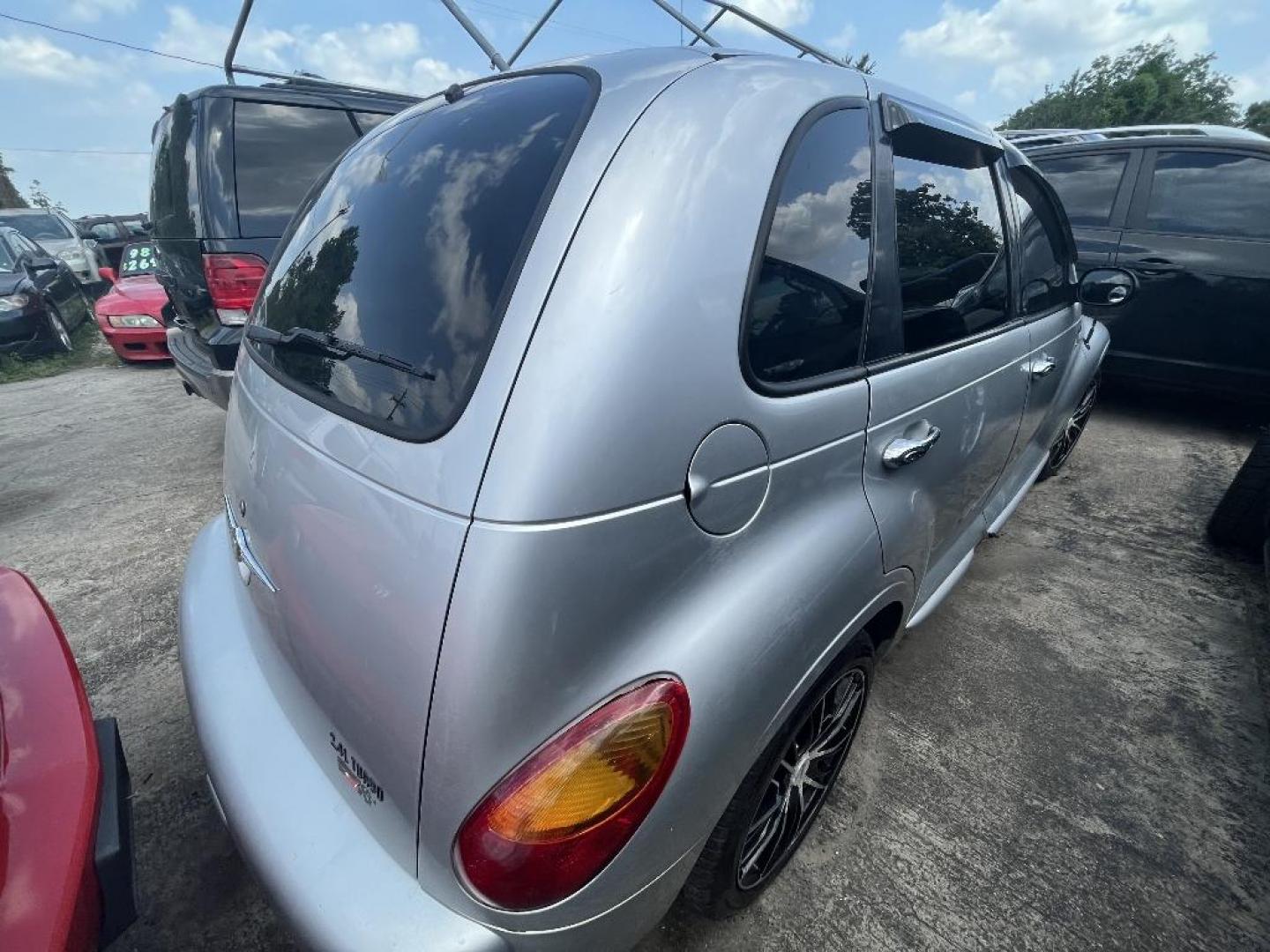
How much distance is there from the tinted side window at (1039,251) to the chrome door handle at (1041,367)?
7.4 inches

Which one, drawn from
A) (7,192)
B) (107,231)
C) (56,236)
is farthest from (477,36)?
(7,192)

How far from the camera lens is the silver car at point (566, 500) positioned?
0.88 meters

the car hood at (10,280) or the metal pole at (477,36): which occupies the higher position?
the metal pole at (477,36)

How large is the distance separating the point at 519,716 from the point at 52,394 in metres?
8.02

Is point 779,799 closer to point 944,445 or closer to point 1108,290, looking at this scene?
point 944,445

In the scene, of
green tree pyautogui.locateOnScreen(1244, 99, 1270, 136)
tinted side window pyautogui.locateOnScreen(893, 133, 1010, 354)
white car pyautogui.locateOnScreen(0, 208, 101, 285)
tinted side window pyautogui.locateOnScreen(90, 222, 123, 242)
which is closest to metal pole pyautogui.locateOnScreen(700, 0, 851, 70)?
tinted side window pyautogui.locateOnScreen(893, 133, 1010, 354)

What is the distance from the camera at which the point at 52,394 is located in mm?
6301

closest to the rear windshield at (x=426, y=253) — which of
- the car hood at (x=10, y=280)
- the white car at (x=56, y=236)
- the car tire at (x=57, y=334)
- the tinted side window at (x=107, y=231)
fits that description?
the car hood at (x=10, y=280)

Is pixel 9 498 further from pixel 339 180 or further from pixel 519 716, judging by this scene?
pixel 519 716

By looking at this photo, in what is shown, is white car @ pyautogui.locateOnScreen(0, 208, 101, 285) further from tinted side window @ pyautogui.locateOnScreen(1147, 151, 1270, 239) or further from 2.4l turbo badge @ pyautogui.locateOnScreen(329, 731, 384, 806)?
tinted side window @ pyautogui.locateOnScreen(1147, 151, 1270, 239)

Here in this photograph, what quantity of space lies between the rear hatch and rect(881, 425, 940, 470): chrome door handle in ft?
2.91

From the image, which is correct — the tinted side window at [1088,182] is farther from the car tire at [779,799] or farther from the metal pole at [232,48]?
the metal pole at [232,48]

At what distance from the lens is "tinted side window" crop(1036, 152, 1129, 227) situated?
441 cm

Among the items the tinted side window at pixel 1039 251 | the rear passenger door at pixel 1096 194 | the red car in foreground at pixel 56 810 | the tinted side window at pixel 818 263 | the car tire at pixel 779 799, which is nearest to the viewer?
the red car in foreground at pixel 56 810
